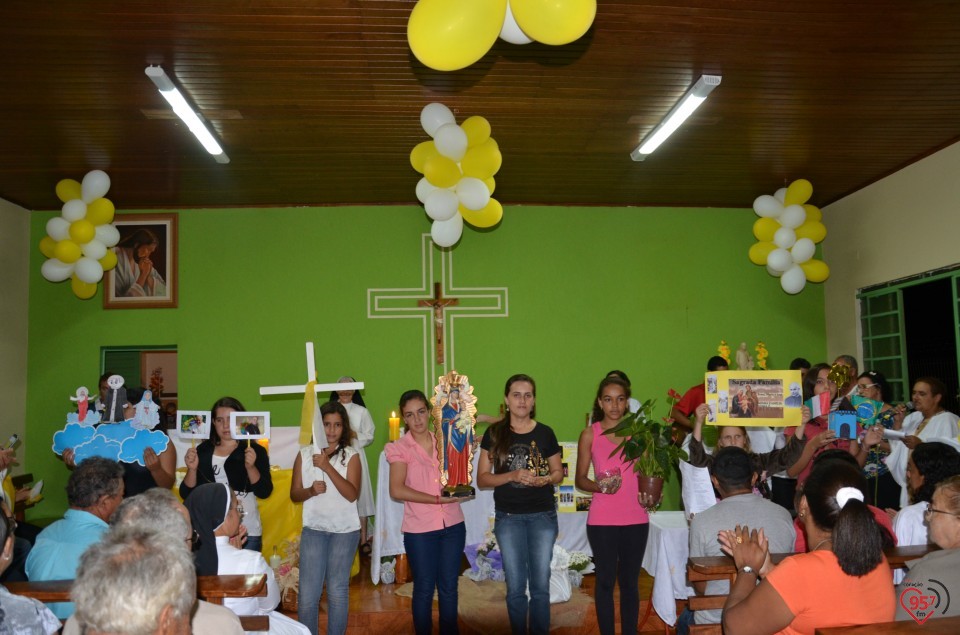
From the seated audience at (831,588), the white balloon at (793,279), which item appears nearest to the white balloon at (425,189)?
the white balloon at (793,279)

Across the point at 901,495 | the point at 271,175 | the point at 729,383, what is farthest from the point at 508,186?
the point at 901,495

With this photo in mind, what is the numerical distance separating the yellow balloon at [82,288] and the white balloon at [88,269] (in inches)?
8.7

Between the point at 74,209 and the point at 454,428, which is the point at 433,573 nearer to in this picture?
the point at 454,428

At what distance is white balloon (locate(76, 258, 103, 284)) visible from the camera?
7250 mm

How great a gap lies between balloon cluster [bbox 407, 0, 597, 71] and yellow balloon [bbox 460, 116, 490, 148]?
1.81 m

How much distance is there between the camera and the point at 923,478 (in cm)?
330

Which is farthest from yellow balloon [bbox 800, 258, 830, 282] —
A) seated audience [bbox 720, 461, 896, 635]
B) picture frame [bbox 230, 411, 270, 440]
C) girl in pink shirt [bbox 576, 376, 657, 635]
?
seated audience [bbox 720, 461, 896, 635]

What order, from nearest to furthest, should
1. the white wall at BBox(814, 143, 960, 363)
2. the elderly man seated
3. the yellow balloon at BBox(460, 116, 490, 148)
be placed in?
the elderly man seated
the yellow balloon at BBox(460, 116, 490, 148)
the white wall at BBox(814, 143, 960, 363)

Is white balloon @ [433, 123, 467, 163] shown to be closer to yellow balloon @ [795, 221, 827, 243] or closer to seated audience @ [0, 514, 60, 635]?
seated audience @ [0, 514, 60, 635]

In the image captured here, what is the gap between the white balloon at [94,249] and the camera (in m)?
7.21

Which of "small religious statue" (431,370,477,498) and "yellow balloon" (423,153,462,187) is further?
"yellow balloon" (423,153,462,187)

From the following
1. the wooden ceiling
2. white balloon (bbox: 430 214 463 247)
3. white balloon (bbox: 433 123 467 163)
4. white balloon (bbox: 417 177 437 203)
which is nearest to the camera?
the wooden ceiling

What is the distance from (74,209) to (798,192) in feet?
20.6

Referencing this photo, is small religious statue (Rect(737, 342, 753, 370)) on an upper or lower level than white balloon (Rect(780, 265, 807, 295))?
lower
